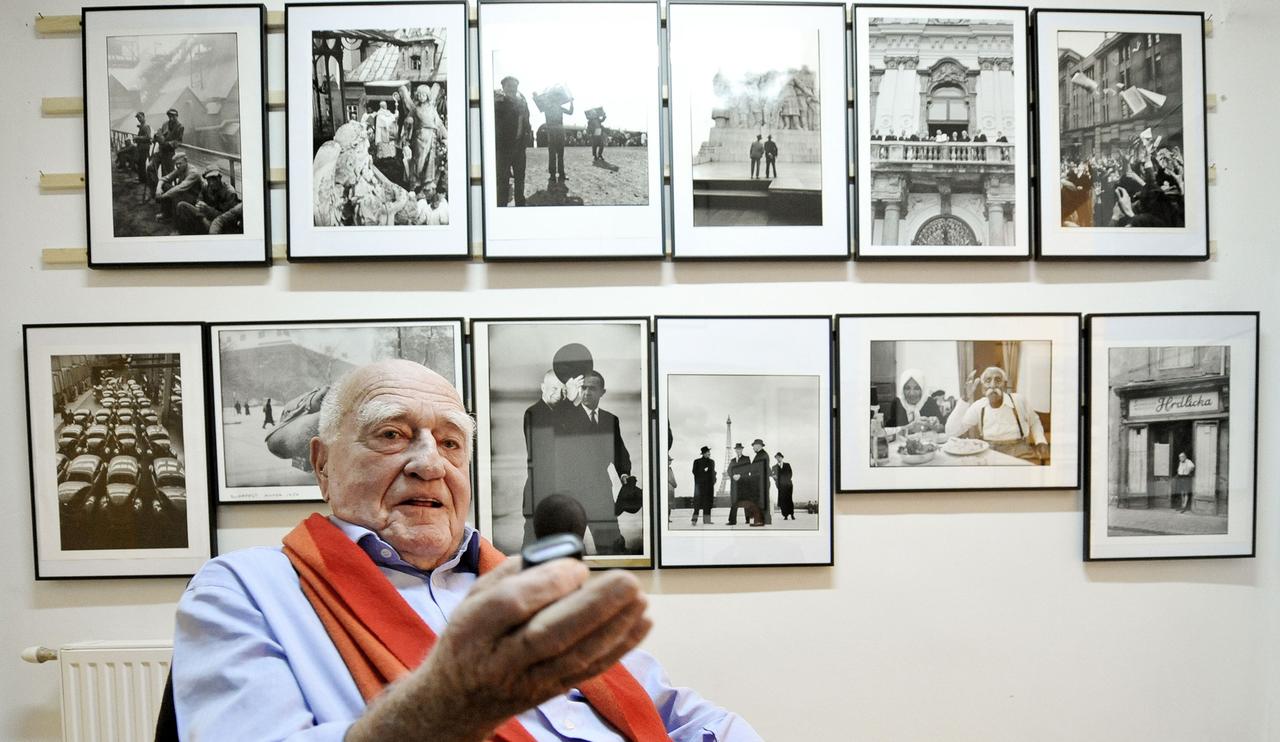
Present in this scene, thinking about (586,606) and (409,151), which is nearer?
(586,606)

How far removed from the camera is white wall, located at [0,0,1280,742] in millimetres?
2080

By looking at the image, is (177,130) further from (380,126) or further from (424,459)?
(424,459)

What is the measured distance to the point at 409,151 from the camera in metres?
2.07

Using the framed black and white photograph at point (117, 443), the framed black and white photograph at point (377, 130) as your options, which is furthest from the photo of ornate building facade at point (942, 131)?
the framed black and white photograph at point (117, 443)

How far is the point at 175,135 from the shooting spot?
207 centimetres

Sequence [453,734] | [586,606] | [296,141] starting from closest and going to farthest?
[586,606]
[453,734]
[296,141]

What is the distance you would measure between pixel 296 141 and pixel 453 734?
1697 millimetres

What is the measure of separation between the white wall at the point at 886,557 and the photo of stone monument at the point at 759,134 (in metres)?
0.18

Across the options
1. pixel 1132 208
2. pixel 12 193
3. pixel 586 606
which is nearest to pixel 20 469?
pixel 12 193

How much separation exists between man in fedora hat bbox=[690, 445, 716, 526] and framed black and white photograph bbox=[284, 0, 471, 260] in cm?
82

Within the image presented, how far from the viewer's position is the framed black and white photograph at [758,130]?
2102 mm

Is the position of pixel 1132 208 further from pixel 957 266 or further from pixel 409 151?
pixel 409 151

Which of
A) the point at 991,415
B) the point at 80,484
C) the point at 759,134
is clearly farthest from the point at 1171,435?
the point at 80,484

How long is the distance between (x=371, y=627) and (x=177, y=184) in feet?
4.70
